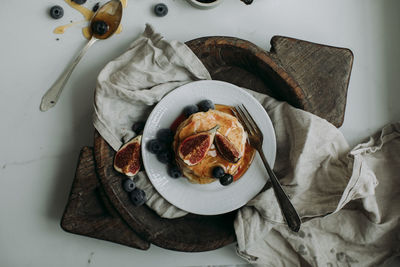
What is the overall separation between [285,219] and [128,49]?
1.09 m

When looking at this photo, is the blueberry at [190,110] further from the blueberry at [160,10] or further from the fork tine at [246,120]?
the blueberry at [160,10]

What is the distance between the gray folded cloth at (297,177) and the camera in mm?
1728

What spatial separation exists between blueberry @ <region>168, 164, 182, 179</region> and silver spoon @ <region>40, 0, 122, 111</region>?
685 mm

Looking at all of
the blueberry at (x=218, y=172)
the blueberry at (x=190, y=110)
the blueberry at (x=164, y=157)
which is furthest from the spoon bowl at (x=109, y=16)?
the blueberry at (x=218, y=172)

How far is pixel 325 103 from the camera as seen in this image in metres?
1.84

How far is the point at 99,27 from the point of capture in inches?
73.7

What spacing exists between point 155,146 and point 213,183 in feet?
1.09

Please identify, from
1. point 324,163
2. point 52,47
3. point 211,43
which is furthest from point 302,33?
point 52,47

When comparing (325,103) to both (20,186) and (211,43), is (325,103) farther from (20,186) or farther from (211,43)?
(20,186)

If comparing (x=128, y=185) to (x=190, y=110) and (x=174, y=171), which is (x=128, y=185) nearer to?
(x=174, y=171)

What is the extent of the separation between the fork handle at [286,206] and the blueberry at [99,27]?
1.05 metres

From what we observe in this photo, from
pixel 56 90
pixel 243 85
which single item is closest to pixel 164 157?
pixel 243 85

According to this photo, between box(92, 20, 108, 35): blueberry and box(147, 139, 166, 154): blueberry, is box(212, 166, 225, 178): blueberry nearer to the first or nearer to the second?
box(147, 139, 166, 154): blueberry

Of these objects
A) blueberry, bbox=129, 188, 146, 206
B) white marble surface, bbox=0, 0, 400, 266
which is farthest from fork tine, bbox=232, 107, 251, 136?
blueberry, bbox=129, 188, 146, 206
